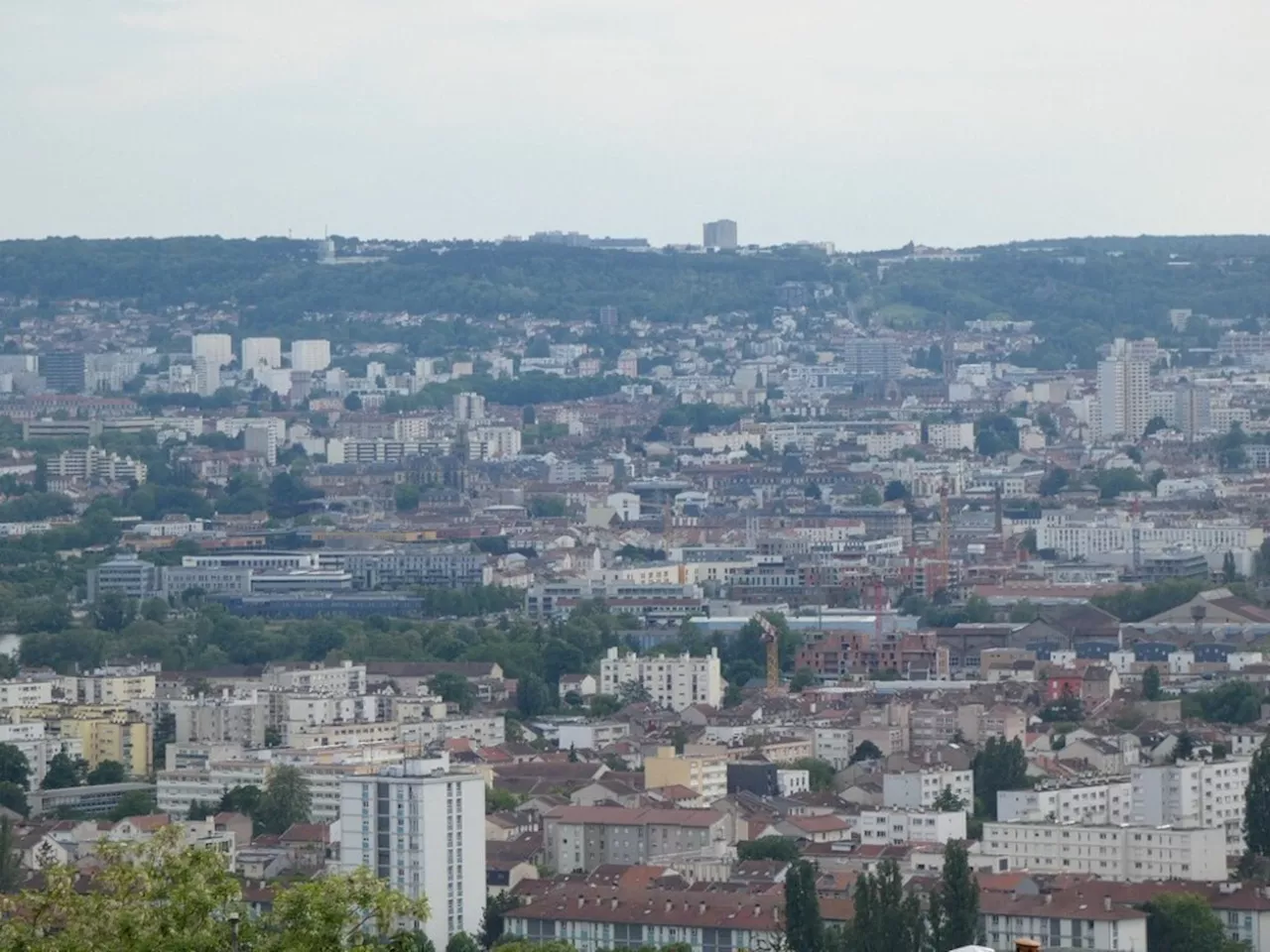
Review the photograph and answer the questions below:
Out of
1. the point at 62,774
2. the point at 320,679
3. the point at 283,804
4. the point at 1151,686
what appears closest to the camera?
the point at 283,804

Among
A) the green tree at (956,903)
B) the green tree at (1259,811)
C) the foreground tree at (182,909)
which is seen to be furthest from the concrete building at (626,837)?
the foreground tree at (182,909)

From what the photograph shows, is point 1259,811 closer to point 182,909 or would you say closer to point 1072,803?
point 1072,803

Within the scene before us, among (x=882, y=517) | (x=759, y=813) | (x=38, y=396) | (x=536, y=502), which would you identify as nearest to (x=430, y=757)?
(x=759, y=813)

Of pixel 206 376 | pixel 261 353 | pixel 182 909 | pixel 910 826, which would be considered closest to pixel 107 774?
pixel 910 826

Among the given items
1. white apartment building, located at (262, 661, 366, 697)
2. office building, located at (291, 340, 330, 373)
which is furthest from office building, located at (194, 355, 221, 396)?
white apartment building, located at (262, 661, 366, 697)

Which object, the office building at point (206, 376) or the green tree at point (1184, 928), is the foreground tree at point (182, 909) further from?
the office building at point (206, 376)

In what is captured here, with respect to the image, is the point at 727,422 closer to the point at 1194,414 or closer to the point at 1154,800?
the point at 1194,414

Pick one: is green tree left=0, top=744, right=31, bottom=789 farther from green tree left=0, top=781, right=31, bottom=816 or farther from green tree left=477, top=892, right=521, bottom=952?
green tree left=477, top=892, right=521, bottom=952

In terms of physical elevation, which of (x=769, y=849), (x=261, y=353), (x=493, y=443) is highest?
(x=769, y=849)
